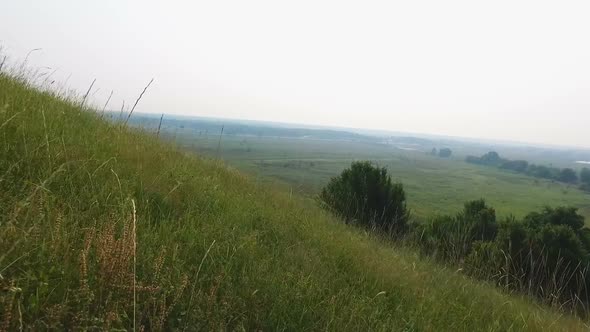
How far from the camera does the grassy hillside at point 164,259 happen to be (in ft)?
Answer: 7.02

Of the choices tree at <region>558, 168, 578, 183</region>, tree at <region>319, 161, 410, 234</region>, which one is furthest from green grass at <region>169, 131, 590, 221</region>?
tree at <region>319, 161, 410, 234</region>

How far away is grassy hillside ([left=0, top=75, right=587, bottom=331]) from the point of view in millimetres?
2139

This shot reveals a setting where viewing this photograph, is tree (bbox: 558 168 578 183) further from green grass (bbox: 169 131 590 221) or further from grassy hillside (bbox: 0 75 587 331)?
grassy hillside (bbox: 0 75 587 331)

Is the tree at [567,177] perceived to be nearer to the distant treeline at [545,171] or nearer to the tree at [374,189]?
the distant treeline at [545,171]

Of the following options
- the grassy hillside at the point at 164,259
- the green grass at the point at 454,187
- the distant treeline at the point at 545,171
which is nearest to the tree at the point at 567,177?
the distant treeline at the point at 545,171

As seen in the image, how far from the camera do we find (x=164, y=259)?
2.58 metres

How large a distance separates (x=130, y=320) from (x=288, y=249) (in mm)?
1852

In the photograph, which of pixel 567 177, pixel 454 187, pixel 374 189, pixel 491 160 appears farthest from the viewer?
pixel 491 160

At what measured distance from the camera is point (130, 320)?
83.7 inches

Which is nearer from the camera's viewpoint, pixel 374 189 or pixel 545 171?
pixel 374 189

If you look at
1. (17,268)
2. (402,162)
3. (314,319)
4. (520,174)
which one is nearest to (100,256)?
(17,268)

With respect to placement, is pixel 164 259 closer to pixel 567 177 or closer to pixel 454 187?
pixel 454 187

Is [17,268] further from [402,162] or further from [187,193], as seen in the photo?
[402,162]

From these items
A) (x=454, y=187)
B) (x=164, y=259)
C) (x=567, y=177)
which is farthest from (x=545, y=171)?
(x=164, y=259)
